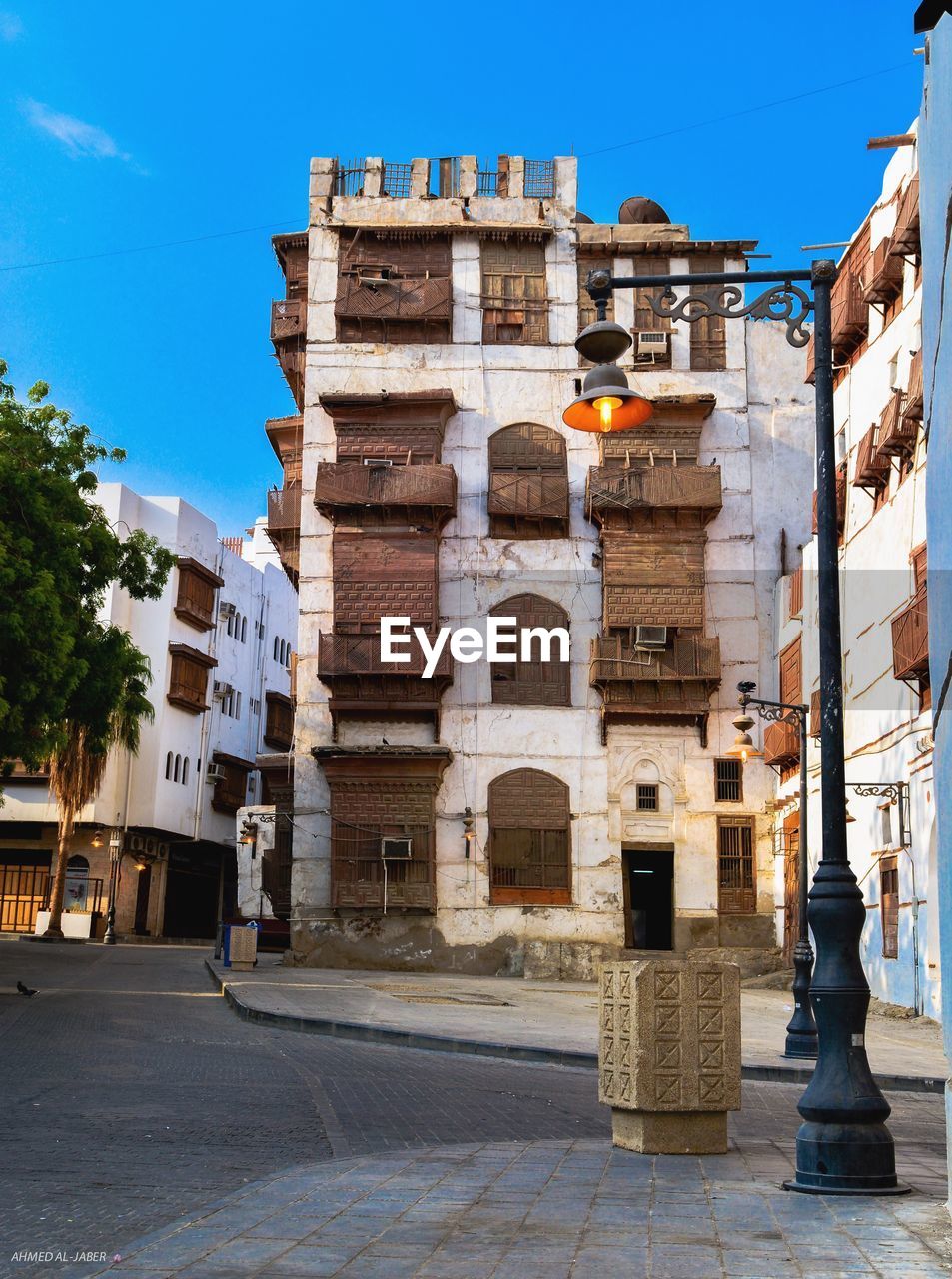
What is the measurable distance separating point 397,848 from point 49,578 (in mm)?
14178

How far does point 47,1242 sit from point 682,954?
95.7ft

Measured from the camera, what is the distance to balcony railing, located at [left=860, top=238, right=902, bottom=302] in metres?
25.3

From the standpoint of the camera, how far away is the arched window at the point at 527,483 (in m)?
35.4

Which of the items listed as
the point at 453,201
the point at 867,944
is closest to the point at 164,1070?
the point at 867,944

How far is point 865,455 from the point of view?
85.6 ft

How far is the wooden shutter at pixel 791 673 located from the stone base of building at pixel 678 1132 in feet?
75.6

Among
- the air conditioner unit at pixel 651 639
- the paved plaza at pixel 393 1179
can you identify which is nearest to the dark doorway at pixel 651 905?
the air conditioner unit at pixel 651 639

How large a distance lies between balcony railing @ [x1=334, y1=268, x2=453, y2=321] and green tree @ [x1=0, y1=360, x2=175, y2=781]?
41.9 ft

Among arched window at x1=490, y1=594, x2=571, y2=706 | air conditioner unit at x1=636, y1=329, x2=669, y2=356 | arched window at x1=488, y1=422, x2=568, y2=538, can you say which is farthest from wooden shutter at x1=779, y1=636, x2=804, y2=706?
air conditioner unit at x1=636, y1=329, x2=669, y2=356

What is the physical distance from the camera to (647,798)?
34625mm

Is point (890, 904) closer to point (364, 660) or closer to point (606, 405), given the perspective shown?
point (364, 660)

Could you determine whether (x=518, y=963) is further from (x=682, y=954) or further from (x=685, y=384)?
(x=685, y=384)

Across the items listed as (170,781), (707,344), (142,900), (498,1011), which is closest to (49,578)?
(498,1011)

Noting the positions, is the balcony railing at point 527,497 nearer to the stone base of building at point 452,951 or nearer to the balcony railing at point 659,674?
the balcony railing at point 659,674
